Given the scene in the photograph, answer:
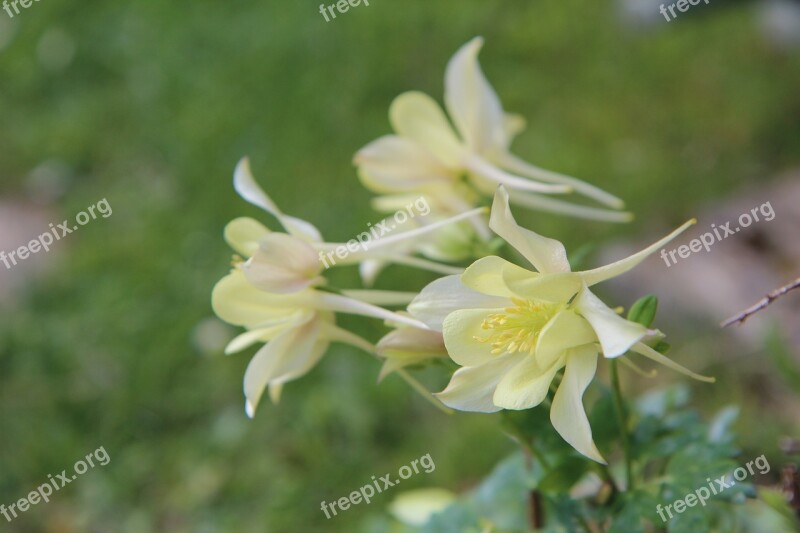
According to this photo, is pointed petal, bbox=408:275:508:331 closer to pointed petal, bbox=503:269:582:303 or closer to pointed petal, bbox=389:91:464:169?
pointed petal, bbox=503:269:582:303

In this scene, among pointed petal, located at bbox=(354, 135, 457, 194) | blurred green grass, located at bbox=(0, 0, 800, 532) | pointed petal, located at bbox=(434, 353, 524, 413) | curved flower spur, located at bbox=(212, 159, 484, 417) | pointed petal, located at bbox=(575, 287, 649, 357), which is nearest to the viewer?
pointed petal, located at bbox=(575, 287, 649, 357)

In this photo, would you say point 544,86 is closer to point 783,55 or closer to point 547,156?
point 547,156

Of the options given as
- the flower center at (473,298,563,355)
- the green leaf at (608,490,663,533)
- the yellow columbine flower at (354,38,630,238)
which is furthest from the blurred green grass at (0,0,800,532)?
the flower center at (473,298,563,355)

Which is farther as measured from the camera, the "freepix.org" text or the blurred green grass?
the "freepix.org" text

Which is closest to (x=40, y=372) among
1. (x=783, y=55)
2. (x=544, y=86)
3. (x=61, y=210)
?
(x=61, y=210)

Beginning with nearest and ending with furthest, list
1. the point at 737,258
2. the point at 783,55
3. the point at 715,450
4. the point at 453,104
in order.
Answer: the point at 715,450 < the point at 453,104 < the point at 737,258 < the point at 783,55

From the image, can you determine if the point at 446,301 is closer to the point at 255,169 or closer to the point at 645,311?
the point at 645,311

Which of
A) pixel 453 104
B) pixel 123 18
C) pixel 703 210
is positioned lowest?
pixel 703 210
